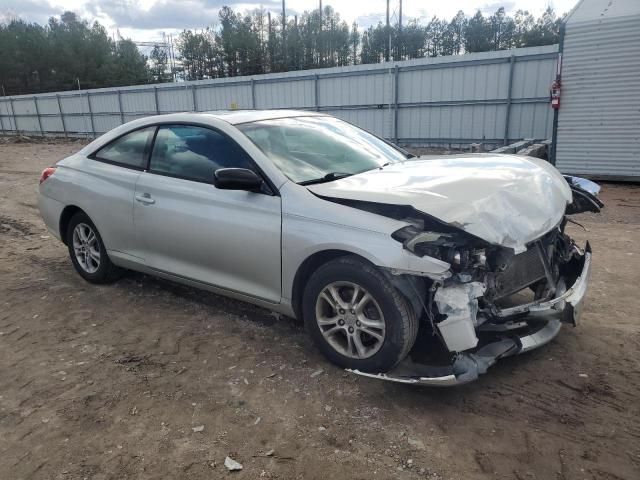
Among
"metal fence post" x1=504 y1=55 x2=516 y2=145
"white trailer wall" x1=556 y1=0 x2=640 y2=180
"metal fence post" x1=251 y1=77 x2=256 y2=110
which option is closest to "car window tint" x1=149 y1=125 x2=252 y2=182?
"white trailer wall" x1=556 y1=0 x2=640 y2=180

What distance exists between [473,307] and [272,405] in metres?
1.29

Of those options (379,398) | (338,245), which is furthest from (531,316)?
(338,245)

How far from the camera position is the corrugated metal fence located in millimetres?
14805

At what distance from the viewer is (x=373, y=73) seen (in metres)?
18.1

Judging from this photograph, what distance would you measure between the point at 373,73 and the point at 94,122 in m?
19.9

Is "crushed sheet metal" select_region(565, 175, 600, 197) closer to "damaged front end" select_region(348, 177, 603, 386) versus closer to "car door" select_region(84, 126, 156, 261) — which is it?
"damaged front end" select_region(348, 177, 603, 386)

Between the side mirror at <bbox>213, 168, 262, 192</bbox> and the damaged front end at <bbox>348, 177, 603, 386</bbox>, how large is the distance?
1.08 m

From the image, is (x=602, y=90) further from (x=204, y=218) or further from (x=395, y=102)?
(x=204, y=218)

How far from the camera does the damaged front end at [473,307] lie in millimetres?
2746

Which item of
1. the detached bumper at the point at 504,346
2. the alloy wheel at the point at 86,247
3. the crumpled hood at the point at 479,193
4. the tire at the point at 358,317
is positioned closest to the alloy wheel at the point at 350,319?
the tire at the point at 358,317

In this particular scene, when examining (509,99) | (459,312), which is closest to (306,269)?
(459,312)

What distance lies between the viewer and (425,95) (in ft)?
56.3

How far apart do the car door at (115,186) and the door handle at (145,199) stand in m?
0.09

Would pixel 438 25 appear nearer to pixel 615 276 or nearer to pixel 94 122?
pixel 94 122
